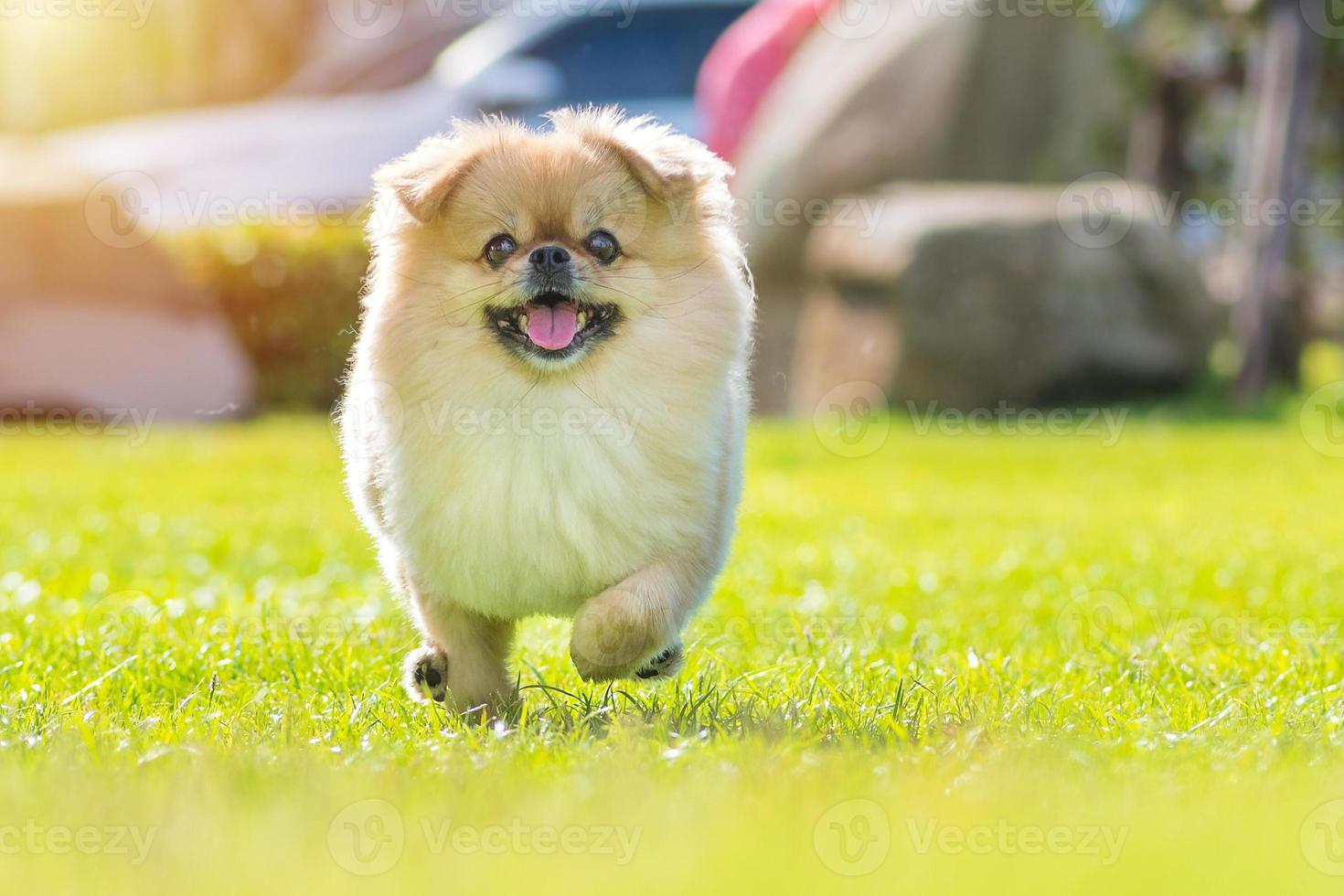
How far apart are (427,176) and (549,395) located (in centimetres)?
59

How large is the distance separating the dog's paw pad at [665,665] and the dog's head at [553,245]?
27.2 inches

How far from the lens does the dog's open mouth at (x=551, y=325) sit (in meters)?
3.36

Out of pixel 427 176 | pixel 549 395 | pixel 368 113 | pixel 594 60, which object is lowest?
pixel 549 395

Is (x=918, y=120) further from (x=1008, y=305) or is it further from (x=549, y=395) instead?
(x=549, y=395)

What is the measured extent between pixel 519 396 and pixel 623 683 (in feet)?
3.12

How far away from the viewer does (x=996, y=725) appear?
128 inches

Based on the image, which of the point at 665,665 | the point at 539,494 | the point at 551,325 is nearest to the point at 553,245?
the point at 551,325

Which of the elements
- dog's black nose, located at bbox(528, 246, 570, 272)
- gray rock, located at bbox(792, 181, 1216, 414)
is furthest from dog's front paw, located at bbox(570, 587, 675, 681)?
gray rock, located at bbox(792, 181, 1216, 414)

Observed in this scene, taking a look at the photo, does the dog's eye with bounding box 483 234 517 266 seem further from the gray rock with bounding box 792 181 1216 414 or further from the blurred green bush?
the blurred green bush

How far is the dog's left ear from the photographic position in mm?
3514

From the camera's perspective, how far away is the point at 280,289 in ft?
41.4

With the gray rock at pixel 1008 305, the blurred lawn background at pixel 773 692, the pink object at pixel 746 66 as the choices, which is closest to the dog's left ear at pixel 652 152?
the blurred lawn background at pixel 773 692

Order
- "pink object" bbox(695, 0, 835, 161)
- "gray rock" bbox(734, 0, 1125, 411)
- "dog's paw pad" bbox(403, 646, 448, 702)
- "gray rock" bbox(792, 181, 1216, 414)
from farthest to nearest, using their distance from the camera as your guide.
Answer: "pink object" bbox(695, 0, 835, 161)
"gray rock" bbox(734, 0, 1125, 411)
"gray rock" bbox(792, 181, 1216, 414)
"dog's paw pad" bbox(403, 646, 448, 702)

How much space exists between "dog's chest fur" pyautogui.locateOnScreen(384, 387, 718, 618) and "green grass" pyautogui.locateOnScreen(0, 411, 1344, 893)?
32 cm
